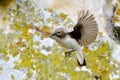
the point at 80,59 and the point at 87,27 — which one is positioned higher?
the point at 87,27

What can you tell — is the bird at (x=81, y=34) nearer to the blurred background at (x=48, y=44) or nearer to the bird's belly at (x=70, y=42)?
the bird's belly at (x=70, y=42)

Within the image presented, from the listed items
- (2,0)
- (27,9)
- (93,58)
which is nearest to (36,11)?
(27,9)

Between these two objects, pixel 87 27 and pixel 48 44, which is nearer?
pixel 87 27

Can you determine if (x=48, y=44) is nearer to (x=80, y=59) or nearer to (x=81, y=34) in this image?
(x=80, y=59)

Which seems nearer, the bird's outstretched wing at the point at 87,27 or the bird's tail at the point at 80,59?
the bird's outstretched wing at the point at 87,27

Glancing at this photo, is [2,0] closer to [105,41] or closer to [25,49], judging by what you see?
[25,49]

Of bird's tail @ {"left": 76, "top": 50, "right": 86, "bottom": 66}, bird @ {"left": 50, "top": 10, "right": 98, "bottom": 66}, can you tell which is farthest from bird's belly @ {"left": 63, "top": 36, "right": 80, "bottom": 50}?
bird's tail @ {"left": 76, "top": 50, "right": 86, "bottom": 66}

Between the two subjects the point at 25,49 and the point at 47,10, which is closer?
the point at 25,49

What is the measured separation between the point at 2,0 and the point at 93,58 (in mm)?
743

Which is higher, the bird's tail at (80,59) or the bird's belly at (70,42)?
the bird's belly at (70,42)

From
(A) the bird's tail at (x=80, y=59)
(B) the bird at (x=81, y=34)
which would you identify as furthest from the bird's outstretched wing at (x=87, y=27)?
(A) the bird's tail at (x=80, y=59)

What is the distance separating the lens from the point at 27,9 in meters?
3.35

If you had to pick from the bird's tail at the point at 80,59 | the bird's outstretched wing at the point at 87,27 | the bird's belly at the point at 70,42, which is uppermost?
the bird's outstretched wing at the point at 87,27

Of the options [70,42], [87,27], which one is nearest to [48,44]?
[70,42]
